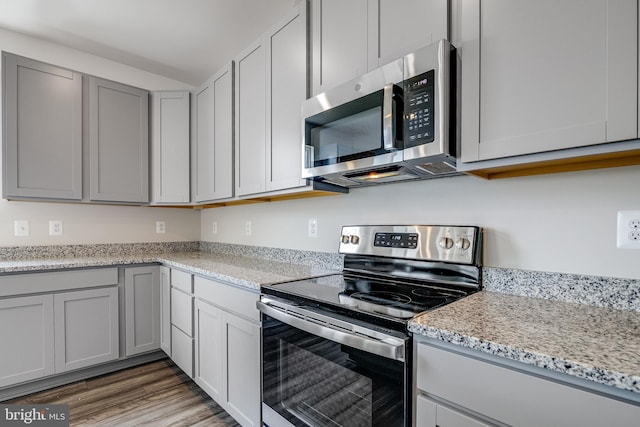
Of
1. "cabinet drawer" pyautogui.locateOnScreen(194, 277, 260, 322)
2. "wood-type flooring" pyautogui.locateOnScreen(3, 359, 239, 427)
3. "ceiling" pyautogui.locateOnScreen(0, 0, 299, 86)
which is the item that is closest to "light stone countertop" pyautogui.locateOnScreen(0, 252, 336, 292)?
"cabinet drawer" pyautogui.locateOnScreen(194, 277, 260, 322)

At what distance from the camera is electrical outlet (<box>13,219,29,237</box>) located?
2.36 m

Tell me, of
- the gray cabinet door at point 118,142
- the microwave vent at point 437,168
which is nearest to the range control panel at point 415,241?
the microwave vent at point 437,168

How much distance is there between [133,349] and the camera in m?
2.46

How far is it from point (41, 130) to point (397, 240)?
8.56 feet

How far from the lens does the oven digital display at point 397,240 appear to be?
146 cm

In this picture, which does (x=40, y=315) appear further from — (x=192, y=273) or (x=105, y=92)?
(x=105, y=92)

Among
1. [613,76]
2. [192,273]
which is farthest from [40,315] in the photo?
[613,76]

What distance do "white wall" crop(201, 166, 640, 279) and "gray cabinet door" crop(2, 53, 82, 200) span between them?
2130 mm

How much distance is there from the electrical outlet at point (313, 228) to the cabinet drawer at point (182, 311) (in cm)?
91

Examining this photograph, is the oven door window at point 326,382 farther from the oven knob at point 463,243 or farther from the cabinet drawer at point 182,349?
the cabinet drawer at point 182,349

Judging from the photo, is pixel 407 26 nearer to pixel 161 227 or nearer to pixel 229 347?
pixel 229 347

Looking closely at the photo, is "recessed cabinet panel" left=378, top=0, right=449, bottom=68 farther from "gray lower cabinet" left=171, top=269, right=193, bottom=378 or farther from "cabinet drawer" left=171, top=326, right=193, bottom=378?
"cabinet drawer" left=171, top=326, right=193, bottom=378

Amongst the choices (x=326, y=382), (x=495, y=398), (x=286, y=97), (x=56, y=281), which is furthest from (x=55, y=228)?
(x=495, y=398)

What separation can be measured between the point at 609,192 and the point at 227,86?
2277 mm
